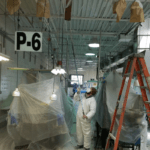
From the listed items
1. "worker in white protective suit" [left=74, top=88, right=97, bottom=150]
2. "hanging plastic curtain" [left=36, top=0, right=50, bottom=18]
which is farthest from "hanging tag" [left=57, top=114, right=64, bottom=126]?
"hanging plastic curtain" [left=36, top=0, right=50, bottom=18]

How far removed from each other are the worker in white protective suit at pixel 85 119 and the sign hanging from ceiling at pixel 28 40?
5.33 ft

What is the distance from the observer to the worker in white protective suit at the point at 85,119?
11.1ft

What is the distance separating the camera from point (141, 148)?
8.35ft

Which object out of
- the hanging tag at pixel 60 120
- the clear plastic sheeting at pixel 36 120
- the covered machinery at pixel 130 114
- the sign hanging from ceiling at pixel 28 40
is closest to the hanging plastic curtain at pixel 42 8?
the sign hanging from ceiling at pixel 28 40

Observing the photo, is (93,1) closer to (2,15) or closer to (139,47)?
(139,47)

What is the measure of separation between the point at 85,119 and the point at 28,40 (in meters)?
2.10

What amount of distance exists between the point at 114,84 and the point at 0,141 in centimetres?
312

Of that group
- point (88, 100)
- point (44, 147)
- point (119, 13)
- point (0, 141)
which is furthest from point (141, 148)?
point (0, 141)

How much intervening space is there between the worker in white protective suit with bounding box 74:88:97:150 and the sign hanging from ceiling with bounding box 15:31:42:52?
5.33ft

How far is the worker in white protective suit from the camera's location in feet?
11.1

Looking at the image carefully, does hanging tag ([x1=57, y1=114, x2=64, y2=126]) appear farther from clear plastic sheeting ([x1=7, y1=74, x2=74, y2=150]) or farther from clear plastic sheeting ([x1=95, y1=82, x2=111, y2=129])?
clear plastic sheeting ([x1=95, y1=82, x2=111, y2=129])

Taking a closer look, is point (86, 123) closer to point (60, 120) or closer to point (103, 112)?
point (103, 112)

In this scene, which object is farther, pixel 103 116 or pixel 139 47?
pixel 139 47

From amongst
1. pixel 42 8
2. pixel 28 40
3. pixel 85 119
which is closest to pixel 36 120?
pixel 85 119
